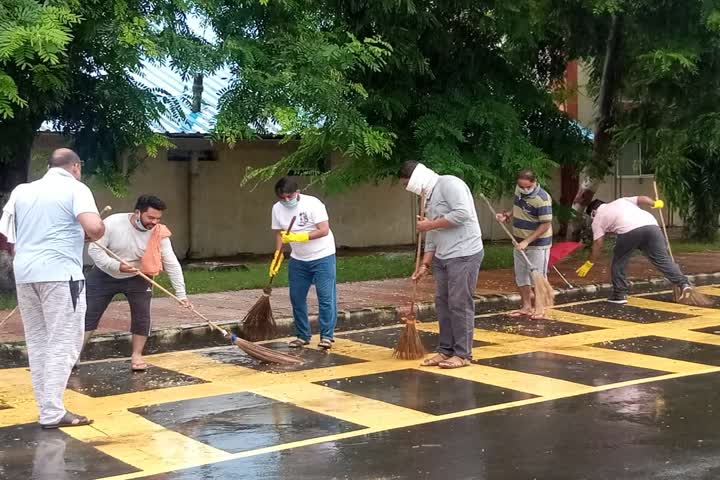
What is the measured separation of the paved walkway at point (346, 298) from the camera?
11.9 meters

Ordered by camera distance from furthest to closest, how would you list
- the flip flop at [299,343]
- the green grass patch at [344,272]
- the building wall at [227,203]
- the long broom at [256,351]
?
the building wall at [227,203]
the green grass patch at [344,272]
the flip flop at [299,343]
the long broom at [256,351]

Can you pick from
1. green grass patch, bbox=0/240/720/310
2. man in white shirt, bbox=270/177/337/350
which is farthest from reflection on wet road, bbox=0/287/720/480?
green grass patch, bbox=0/240/720/310

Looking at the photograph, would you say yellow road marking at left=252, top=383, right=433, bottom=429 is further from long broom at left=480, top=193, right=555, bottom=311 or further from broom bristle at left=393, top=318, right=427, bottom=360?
long broom at left=480, top=193, right=555, bottom=311

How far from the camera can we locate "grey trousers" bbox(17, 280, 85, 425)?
7.25m

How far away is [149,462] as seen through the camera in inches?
254

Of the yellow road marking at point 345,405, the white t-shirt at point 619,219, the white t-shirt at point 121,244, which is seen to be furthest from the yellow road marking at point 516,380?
the white t-shirt at point 619,219

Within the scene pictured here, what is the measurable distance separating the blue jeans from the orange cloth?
167cm

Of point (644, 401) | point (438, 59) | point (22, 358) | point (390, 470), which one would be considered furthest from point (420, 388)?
point (438, 59)

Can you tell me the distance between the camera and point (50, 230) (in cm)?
724

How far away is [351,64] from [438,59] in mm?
3486

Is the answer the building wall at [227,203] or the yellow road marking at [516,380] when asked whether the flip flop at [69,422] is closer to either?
the yellow road marking at [516,380]

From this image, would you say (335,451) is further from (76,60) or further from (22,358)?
(76,60)

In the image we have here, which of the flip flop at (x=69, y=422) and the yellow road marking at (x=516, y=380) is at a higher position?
the yellow road marking at (x=516, y=380)

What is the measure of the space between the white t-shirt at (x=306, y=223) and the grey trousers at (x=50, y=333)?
10.7 ft
